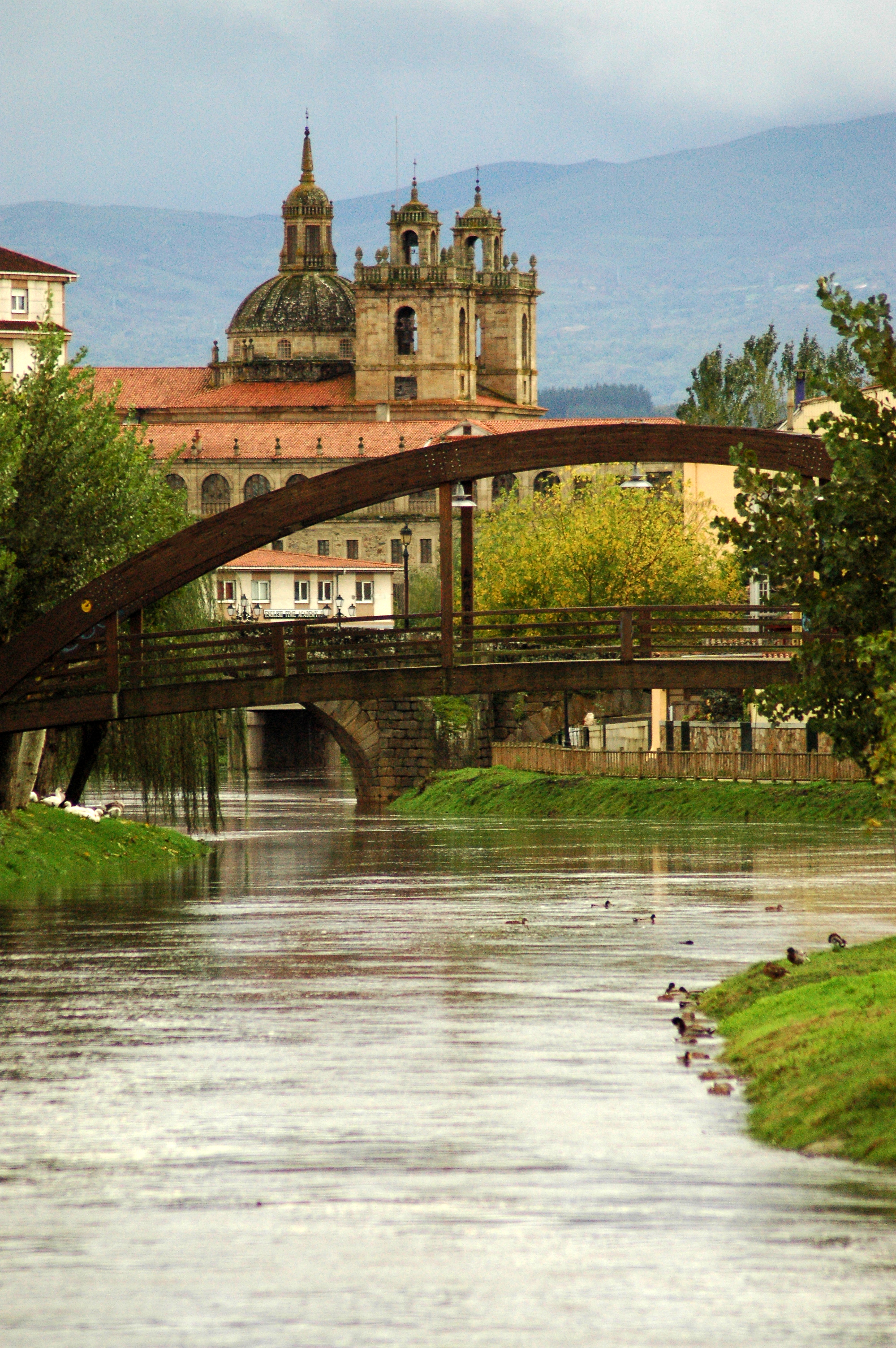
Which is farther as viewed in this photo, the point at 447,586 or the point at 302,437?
the point at 302,437

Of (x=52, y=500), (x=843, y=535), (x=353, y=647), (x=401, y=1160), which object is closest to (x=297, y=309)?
(x=52, y=500)

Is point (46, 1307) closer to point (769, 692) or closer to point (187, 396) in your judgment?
point (769, 692)

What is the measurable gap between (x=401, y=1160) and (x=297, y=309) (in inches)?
7157

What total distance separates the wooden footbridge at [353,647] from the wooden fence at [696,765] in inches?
837

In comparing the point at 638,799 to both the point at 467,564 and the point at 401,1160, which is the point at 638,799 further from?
the point at 401,1160

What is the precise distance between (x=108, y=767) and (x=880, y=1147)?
32155 millimetres

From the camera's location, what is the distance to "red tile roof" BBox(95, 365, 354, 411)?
176375 mm

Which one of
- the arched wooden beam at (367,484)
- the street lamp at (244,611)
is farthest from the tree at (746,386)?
the arched wooden beam at (367,484)

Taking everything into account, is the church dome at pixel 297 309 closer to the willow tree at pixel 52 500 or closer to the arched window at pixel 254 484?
the arched window at pixel 254 484

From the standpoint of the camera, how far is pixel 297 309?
191m

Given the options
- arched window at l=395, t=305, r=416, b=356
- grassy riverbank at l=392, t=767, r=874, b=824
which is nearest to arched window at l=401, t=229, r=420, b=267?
arched window at l=395, t=305, r=416, b=356

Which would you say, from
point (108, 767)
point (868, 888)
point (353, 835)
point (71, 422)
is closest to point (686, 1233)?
point (868, 888)

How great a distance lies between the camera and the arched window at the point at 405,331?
183125 mm

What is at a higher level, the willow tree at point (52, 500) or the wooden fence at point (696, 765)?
the willow tree at point (52, 500)
